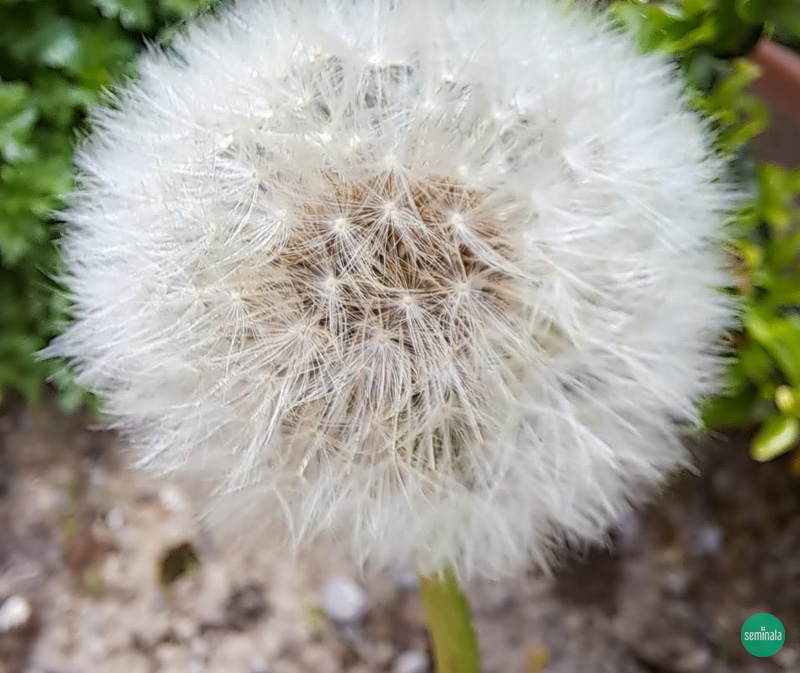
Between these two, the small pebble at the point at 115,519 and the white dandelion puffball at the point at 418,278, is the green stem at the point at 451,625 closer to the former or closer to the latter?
the white dandelion puffball at the point at 418,278

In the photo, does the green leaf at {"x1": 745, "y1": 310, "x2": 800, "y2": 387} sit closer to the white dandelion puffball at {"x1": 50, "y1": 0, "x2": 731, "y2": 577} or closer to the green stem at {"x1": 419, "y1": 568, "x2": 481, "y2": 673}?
the white dandelion puffball at {"x1": 50, "y1": 0, "x2": 731, "y2": 577}

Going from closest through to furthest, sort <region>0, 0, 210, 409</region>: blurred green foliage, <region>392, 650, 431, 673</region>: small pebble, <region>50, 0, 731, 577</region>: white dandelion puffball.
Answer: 1. <region>50, 0, 731, 577</region>: white dandelion puffball
2. <region>0, 0, 210, 409</region>: blurred green foliage
3. <region>392, 650, 431, 673</region>: small pebble

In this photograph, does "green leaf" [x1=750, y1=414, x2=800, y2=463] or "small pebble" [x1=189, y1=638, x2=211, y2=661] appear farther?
"small pebble" [x1=189, y1=638, x2=211, y2=661]

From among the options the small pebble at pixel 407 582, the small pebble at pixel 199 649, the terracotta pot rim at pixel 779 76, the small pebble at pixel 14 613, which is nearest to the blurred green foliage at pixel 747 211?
the terracotta pot rim at pixel 779 76

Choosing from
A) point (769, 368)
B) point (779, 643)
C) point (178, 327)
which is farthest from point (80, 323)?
point (779, 643)

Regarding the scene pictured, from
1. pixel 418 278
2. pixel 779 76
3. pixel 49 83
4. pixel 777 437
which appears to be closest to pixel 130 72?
pixel 49 83

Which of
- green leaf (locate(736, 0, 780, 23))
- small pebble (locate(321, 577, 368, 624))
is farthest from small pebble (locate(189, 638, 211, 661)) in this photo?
green leaf (locate(736, 0, 780, 23))

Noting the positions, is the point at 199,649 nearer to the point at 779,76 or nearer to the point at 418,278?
the point at 418,278
